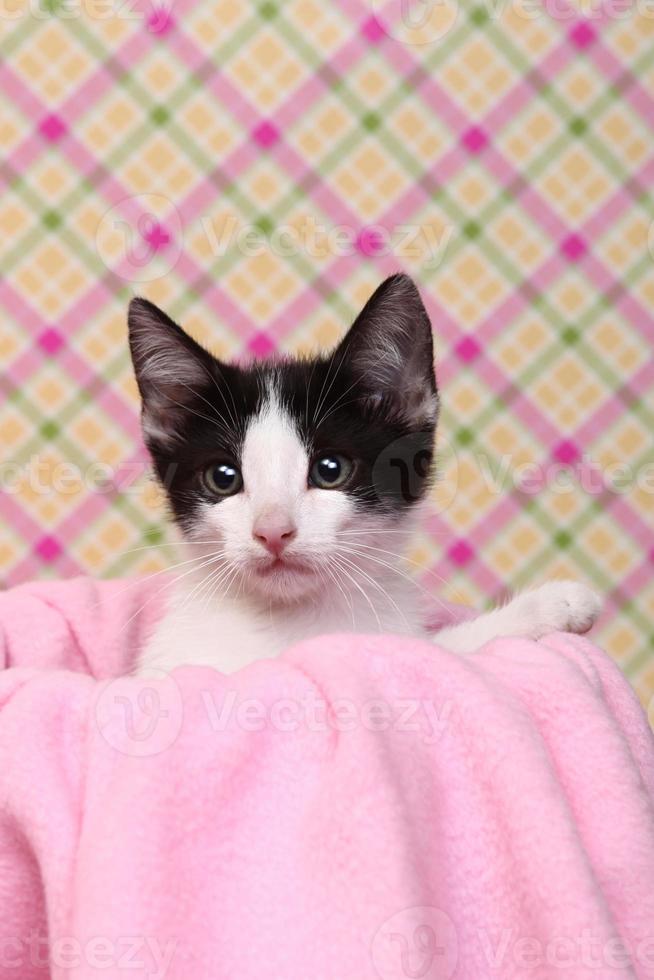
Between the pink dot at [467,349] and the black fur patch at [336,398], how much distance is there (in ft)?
1.65

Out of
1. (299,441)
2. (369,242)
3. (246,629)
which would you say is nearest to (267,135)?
(369,242)

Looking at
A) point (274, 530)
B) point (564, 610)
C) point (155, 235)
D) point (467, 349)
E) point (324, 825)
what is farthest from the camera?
point (467, 349)

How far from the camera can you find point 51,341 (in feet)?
5.69

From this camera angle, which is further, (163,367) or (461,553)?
(461,553)

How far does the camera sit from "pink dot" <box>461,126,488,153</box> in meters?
1.77

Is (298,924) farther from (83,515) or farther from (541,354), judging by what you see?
(541,354)

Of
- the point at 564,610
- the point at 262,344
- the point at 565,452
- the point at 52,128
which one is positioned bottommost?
the point at 565,452

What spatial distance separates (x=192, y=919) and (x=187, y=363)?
739 millimetres

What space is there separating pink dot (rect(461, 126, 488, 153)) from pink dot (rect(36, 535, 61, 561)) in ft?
3.38

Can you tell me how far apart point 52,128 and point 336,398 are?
0.89 meters

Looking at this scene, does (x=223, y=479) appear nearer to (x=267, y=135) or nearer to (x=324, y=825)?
(x=324, y=825)

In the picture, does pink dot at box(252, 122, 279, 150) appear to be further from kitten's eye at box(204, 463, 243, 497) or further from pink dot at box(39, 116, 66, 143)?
kitten's eye at box(204, 463, 243, 497)

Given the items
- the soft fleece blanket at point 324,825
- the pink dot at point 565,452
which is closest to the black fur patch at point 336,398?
the soft fleece blanket at point 324,825

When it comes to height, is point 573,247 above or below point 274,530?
below
